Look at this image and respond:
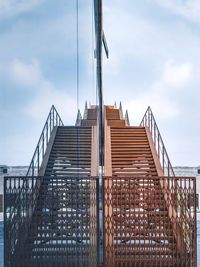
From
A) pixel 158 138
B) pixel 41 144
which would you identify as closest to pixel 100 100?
pixel 158 138

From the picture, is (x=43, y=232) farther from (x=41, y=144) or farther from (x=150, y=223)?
(x=150, y=223)

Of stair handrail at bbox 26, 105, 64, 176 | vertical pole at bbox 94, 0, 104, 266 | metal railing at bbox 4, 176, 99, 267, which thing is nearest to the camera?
stair handrail at bbox 26, 105, 64, 176

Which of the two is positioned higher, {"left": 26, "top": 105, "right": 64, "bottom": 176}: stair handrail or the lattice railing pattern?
{"left": 26, "top": 105, "right": 64, "bottom": 176}: stair handrail

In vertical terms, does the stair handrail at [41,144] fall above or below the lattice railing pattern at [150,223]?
above

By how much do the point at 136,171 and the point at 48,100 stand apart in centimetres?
564

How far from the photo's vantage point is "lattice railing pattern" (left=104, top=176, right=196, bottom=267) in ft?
15.7

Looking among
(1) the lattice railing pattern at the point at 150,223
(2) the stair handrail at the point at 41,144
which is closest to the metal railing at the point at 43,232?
(2) the stair handrail at the point at 41,144

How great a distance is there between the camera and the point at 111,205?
501cm

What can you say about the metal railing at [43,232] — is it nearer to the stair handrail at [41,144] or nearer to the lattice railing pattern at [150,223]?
the stair handrail at [41,144]

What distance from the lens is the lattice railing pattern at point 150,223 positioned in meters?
4.78

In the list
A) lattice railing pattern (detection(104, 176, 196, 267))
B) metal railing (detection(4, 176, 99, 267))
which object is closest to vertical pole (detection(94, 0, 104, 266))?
lattice railing pattern (detection(104, 176, 196, 267))

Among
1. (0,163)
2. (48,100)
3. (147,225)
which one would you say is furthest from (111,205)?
(0,163)

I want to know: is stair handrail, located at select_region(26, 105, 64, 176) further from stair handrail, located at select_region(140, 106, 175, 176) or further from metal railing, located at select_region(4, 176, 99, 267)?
stair handrail, located at select_region(140, 106, 175, 176)

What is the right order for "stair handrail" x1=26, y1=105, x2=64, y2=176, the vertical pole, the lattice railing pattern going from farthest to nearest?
the lattice railing pattern
the vertical pole
"stair handrail" x1=26, y1=105, x2=64, y2=176
